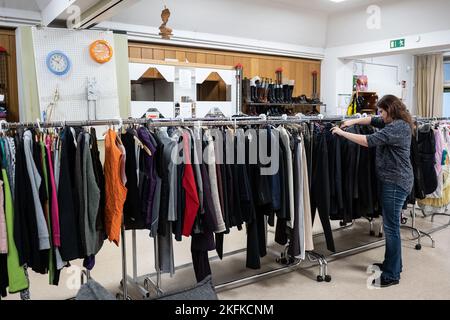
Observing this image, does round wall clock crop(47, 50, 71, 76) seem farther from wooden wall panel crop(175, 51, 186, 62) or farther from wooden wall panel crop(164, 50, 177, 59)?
wooden wall panel crop(175, 51, 186, 62)

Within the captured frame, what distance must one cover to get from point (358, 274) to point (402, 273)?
411mm

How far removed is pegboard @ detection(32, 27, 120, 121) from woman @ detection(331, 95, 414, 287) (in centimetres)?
311


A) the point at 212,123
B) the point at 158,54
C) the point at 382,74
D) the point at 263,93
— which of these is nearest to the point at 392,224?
the point at 212,123

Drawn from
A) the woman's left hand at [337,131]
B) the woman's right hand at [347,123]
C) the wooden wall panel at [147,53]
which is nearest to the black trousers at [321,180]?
the woman's left hand at [337,131]

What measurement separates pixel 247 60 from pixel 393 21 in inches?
99.8

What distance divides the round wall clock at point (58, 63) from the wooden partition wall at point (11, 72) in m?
0.62

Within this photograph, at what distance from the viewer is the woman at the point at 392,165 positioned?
323 cm

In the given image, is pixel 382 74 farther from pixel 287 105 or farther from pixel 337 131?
pixel 337 131

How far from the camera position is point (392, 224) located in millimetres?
3371

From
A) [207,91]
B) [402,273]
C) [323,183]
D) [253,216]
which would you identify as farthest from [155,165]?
[207,91]

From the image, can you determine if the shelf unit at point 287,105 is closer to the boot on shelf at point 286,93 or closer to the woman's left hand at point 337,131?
the boot on shelf at point 286,93

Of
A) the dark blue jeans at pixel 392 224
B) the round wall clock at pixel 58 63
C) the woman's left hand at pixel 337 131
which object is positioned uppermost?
the round wall clock at pixel 58 63
